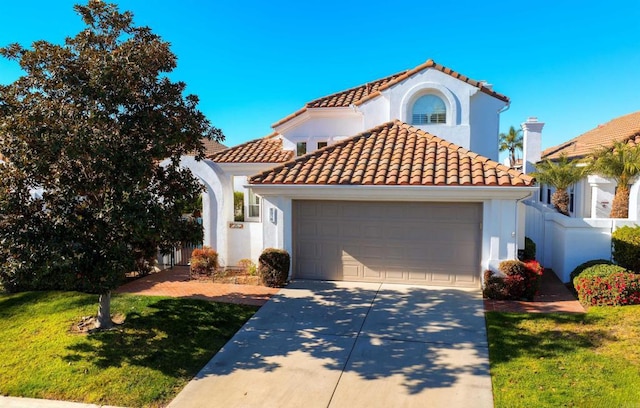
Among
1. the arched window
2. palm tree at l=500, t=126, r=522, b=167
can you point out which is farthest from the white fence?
palm tree at l=500, t=126, r=522, b=167

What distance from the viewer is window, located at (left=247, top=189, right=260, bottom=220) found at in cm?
1575

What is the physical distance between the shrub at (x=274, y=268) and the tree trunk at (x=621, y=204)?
1213 cm

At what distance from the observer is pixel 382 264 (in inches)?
497

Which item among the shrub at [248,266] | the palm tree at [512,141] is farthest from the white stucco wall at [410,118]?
the palm tree at [512,141]

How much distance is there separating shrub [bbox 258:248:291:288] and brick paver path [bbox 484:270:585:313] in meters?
5.48

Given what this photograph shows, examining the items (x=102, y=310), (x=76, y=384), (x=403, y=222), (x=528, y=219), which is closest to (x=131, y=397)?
(x=76, y=384)

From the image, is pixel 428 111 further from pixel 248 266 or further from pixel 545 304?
pixel 248 266

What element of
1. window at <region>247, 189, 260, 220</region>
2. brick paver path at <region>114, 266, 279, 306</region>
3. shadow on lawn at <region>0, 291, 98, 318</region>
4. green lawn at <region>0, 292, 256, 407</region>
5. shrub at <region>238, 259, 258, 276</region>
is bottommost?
green lawn at <region>0, 292, 256, 407</region>

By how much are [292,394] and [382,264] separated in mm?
6407

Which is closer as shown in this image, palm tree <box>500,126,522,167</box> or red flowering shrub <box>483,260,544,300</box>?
red flowering shrub <box>483,260,544,300</box>

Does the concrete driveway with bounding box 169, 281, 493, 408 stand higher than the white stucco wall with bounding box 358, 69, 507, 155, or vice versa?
the white stucco wall with bounding box 358, 69, 507, 155

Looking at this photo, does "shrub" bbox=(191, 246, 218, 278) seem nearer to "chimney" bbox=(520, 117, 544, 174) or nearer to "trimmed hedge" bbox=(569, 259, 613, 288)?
"trimmed hedge" bbox=(569, 259, 613, 288)

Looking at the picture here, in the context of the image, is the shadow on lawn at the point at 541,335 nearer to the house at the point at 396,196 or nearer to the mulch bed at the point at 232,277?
the house at the point at 396,196

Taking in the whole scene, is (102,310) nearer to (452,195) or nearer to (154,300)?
(154,300)
